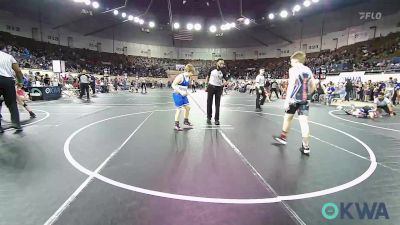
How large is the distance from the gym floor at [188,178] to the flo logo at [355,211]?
4 cm

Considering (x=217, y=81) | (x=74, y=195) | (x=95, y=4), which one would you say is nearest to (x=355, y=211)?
(x=74, y=195)

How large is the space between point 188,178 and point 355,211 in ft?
5.97

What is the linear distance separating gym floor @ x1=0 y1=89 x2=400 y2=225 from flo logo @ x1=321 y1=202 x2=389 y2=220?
0.13 feet

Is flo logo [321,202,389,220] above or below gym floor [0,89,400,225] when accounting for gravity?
below

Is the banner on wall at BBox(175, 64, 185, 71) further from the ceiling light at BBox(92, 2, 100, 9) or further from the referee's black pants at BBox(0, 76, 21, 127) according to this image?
the referee's black pants at BBox(0, 76, 21, 127)

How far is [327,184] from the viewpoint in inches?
125

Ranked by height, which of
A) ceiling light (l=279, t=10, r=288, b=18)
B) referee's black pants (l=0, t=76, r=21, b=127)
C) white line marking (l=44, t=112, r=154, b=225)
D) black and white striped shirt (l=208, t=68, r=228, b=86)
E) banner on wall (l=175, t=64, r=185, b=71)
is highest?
ceiling light (l=279, t=10, r=288, b=18)

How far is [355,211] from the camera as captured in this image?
2529 millimetres

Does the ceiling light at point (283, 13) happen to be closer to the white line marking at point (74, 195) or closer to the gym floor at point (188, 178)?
the gym floor at point (188, 178)

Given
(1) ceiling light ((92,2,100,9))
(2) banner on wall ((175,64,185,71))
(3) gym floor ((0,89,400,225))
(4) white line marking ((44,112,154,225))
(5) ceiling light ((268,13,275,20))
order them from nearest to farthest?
(4) white line marking ((44,112,154,225)) → (3) gym floor ((0,89,400,225)) → (1) ceiling light ((92,2,100,9)) → (5) ceiling light ((268,13,275,20)) → (2) banner on wall ((175,64,185,71))

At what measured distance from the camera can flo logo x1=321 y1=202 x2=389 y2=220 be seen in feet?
7.98

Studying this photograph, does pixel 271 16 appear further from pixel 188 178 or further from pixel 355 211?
pixel 355 211

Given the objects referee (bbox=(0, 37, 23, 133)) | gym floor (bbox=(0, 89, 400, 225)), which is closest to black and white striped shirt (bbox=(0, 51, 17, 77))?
referee (bbox=(0, 37, 23, 133))

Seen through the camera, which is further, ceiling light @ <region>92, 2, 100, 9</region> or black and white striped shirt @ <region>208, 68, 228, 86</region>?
ceiling light @ <region>92, 2, 100, 9</region>
